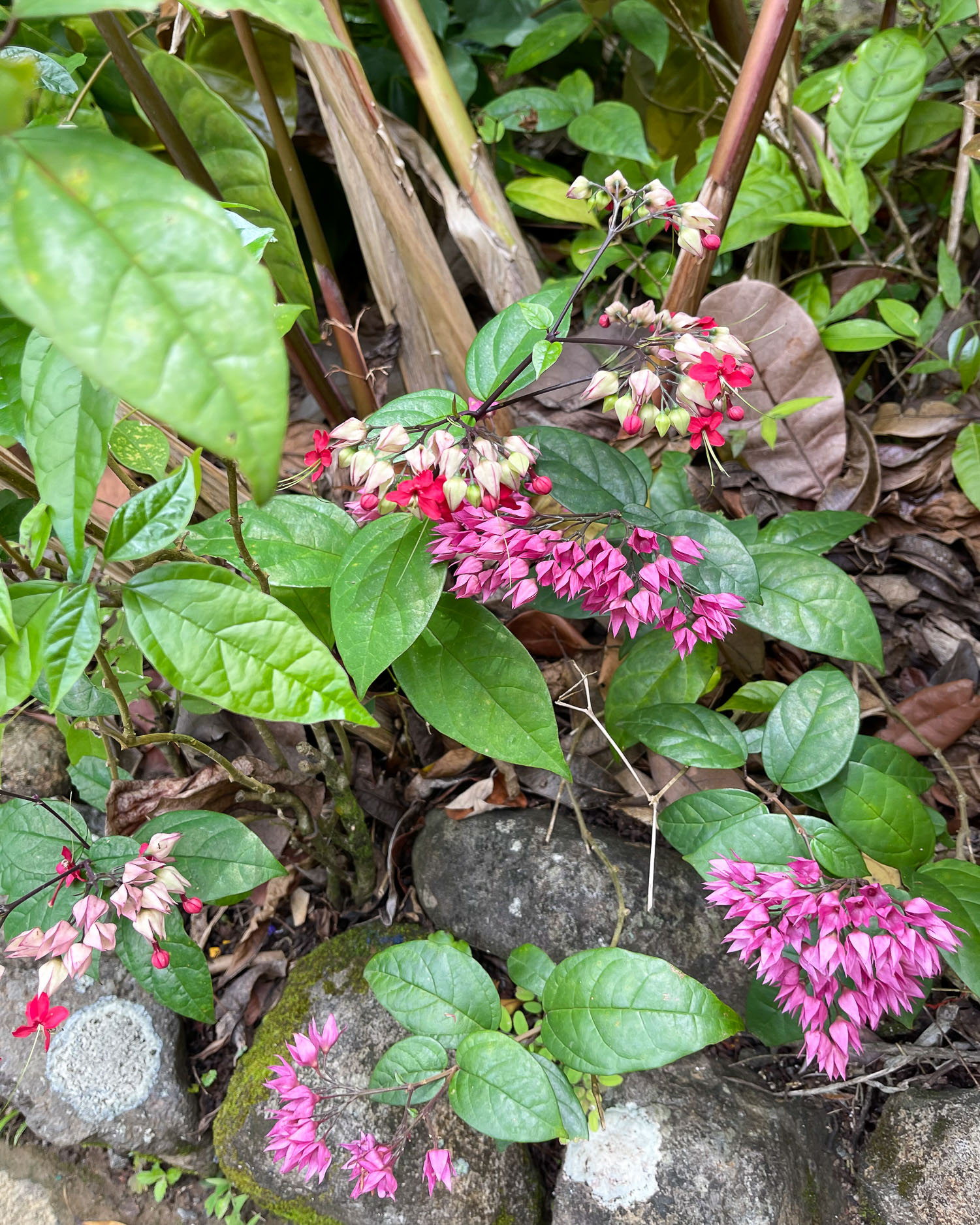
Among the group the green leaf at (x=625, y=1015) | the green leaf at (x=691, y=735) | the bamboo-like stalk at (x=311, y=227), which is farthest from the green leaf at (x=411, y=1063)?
the bamboo-like stalk at (x=311, y=227)

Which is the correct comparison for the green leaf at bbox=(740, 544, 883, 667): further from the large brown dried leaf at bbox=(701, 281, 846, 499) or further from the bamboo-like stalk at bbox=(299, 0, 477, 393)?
the bamboo-like stalk at bbox=(299, 0, 477, 393)

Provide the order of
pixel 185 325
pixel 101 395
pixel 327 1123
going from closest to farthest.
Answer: pixel 185 325
pixel 101 395
pixel 327 1123

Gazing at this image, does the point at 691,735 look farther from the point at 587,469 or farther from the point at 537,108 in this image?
the point at 537,108

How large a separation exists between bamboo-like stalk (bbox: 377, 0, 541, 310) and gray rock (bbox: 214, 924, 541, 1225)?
1190 millimetres

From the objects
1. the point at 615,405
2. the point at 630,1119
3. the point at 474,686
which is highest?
the point at 615,405

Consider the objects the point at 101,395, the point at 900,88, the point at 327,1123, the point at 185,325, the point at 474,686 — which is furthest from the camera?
the point at 900,88

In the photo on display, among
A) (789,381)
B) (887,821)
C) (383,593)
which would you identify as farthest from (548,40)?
(887,821)

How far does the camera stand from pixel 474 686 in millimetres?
1013

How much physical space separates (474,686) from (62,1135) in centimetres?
110

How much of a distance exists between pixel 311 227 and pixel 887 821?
1.38 meters

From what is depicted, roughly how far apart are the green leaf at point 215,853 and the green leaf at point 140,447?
0.44m

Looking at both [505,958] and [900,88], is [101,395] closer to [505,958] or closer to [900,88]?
[505,958]

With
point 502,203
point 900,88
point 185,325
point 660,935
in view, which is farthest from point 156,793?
point 900,88

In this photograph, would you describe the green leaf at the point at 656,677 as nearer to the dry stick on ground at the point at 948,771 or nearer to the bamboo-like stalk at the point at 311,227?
the dry stick on ground at the point at 948,771
